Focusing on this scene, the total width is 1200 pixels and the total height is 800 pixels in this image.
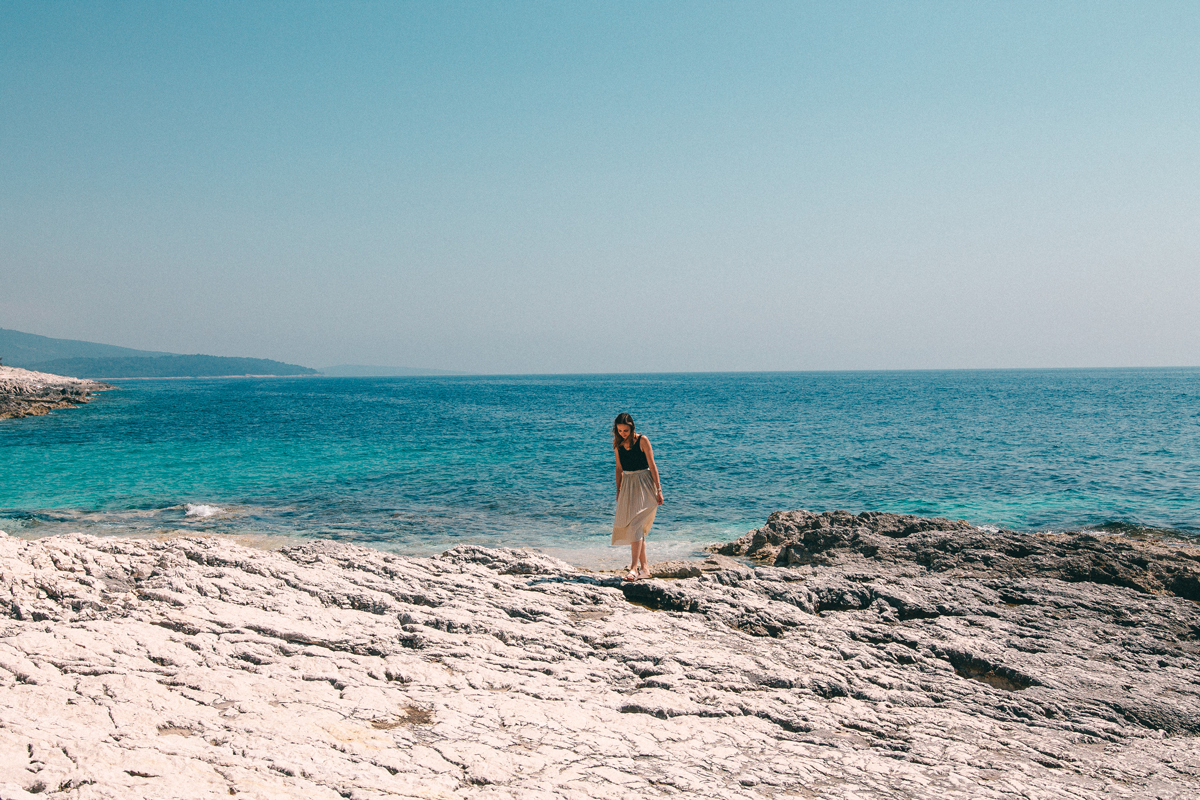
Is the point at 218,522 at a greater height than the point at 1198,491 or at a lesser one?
lesser

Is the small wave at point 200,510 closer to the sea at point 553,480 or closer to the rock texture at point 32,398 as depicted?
the sea at point 553,480

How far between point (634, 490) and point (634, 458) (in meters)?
0.51

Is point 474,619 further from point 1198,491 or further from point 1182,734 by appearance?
point 1198,491

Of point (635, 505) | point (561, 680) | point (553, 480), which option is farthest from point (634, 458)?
point (553, 480)

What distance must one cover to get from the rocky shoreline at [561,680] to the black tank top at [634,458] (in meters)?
1.86

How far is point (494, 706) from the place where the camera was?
215 inches

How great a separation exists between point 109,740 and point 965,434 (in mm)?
45759

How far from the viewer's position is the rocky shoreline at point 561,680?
444cm

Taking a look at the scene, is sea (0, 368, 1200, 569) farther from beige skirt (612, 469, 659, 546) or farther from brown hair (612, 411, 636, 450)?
brown hair (612, 411, 636, 450)

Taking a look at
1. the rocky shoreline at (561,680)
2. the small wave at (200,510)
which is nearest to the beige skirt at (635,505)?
the rocky shoreline at (561,680)

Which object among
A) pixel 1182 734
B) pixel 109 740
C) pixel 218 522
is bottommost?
pixel 218 522

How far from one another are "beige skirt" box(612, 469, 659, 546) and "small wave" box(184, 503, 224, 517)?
549 inches

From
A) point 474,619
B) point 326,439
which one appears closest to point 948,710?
point 474,619

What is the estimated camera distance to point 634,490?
33.5 feet
